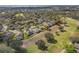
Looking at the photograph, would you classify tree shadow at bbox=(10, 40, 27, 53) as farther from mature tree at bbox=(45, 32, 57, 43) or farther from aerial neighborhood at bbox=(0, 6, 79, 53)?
mature tree at bbox=(45, 32, 57, 43)

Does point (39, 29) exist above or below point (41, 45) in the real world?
above

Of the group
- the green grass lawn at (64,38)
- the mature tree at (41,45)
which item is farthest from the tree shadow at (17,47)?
the green grass lawn at (64,38)

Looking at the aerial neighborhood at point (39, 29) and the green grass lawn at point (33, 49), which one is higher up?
the aerial neighborhood at point (39, 29)

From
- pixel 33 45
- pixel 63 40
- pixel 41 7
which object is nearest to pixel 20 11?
pixel 41 7

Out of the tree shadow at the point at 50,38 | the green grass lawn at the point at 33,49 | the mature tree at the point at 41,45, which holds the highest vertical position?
the tree shadow at the point at 50,38

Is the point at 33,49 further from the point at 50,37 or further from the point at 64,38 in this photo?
the point at 64,38

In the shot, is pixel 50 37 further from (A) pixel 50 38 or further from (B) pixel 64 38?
(B) pixel 64 38

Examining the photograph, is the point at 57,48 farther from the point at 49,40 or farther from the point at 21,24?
the point at 21,24

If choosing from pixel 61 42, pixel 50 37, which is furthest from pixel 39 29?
pixel 61 42

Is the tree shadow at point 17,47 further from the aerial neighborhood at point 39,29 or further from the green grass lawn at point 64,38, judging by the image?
the green grass lawn at point 64,38

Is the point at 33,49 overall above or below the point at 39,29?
below

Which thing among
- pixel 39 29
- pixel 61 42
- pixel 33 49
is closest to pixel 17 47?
pixel 33 49
